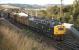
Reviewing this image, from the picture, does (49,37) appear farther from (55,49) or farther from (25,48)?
(25,48)

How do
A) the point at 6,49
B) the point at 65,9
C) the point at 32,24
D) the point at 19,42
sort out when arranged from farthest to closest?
the point at 65,9
the point at 32,24
the point at 19,42
the point at 6,49

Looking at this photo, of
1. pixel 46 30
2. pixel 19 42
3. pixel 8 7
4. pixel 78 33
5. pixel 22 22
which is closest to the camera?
pixel 19 42

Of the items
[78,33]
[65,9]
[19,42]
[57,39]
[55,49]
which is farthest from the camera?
[65,9]

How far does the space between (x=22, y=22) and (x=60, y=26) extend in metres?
15.5

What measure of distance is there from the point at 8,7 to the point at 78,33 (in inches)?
2819

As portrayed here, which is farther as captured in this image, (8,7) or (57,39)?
(8,7)

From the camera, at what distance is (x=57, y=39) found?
21938mm

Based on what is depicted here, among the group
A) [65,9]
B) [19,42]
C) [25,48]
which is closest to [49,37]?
[19,42]

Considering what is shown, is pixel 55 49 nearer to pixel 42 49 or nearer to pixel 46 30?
pixel 42 49

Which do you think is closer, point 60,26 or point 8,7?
point 60,26

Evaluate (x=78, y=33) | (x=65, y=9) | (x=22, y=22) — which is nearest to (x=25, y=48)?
(x=78, y=33)

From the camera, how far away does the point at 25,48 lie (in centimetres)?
1321

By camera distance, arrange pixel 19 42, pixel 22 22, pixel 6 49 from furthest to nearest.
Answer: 1. pixel 22 22
2. pixel 19 42
3. pixel 6 49

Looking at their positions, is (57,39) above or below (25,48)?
below
